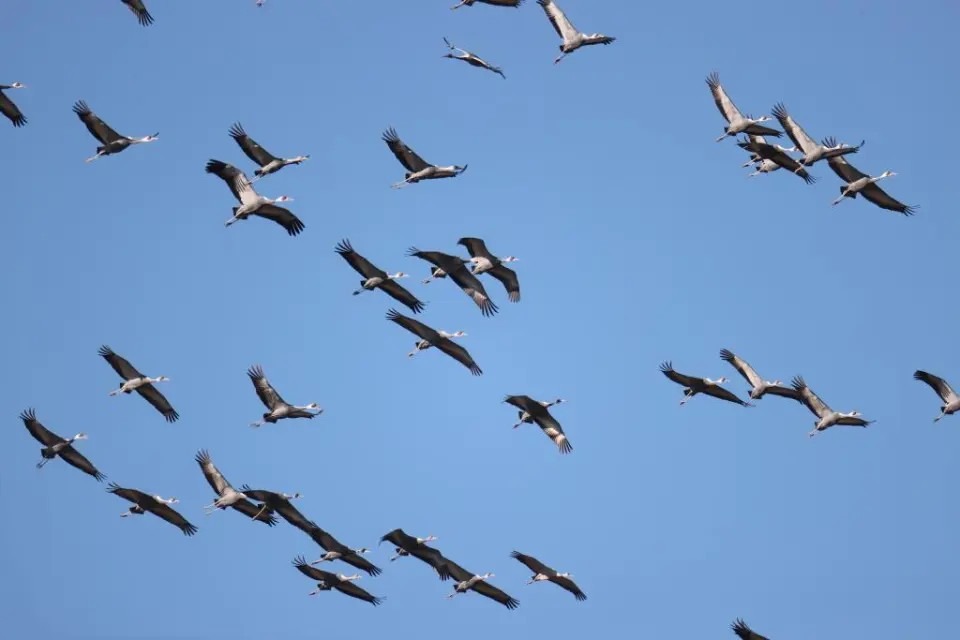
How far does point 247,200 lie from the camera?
62.9 meters

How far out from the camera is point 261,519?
64.8 meters

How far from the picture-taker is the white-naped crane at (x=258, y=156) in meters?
63.6

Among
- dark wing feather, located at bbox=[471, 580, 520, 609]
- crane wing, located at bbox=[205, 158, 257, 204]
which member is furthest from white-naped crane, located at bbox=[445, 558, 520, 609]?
crane wing, located at bbox=[205, 158, 257, 204]

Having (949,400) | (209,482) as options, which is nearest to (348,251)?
(209,482)

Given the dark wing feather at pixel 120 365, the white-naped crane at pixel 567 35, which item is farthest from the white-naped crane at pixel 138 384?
the white-naped crane at pixel 567 35

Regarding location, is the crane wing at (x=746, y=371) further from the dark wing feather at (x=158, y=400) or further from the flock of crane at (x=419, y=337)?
the dark wing feather at (x=158, y=400)

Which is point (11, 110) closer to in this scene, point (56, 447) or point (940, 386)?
point (56, 447)

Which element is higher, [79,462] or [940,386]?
[940,386]

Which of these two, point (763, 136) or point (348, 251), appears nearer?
point (348, 251)

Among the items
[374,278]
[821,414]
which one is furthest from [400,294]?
[821,414]

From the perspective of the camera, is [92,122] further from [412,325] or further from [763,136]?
[763,136]

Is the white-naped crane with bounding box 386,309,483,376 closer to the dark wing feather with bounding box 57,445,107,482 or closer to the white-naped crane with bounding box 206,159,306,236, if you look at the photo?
the white-naped crane with bounding box 206,159,306,236

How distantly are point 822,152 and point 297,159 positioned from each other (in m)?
16.3

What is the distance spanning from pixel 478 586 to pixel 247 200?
14.5 m
